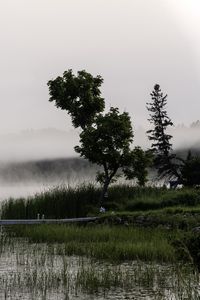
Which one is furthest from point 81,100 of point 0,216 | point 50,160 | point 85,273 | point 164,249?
point 50,160

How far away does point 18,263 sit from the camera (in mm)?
17219

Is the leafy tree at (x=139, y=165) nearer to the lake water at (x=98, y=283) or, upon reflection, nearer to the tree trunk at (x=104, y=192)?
the tree trunk at (x=104, y=192)

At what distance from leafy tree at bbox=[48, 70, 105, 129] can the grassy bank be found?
5171mm

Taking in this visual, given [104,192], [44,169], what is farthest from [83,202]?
[44,169]

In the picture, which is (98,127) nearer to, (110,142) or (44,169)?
(110,142)

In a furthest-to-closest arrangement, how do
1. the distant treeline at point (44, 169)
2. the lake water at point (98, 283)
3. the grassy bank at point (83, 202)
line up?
the distant treeline at point (44, 169) → the grassy bank at point (83, 202) → the lake water at point (98, 283)

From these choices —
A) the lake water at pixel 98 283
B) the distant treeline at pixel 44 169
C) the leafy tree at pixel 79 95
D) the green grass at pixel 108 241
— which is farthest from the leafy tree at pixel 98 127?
the distant treeline at pixel 44 169

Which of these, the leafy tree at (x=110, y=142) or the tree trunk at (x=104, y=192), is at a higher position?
the leafy tree at (x=110, y=142)

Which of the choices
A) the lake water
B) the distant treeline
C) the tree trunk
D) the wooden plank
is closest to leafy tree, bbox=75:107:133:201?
the tree trunk

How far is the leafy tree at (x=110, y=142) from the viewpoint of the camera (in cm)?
3425

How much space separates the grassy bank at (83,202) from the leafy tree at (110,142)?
45.7 inches

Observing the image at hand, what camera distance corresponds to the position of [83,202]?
33688 millimetres

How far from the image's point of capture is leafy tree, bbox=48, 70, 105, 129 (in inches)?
1452

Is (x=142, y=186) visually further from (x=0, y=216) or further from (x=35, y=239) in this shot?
(x=35, y=239)
